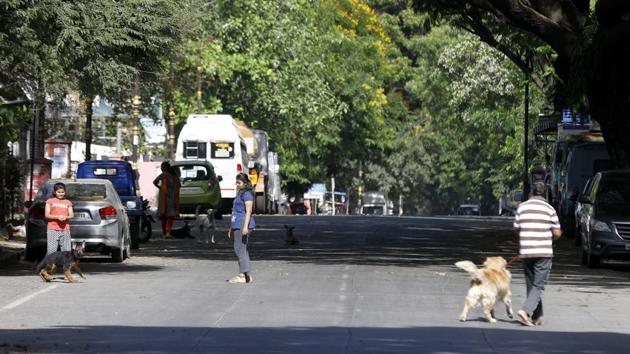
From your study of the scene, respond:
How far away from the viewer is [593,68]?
33.4 meters

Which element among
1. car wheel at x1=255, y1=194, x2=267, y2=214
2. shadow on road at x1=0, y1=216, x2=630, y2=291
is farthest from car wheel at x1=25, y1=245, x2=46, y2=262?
car wheel at x1=255, y1=194, x2=267, y2=214

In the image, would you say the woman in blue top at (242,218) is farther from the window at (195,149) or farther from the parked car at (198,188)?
the window at (195,149)

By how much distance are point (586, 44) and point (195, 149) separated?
2632cm

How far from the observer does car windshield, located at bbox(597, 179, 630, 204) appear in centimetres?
3141

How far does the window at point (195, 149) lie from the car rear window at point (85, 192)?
27.4 metres

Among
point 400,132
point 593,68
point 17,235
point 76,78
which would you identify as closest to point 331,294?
point 76,78

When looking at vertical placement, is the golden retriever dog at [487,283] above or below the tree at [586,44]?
below

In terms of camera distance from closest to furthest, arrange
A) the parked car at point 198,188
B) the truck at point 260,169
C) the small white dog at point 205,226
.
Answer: the small white dog at point 205,226 → the parked car at point 198,188 → the truck at point 260,169

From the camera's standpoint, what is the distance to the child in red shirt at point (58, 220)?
2520 centimetres

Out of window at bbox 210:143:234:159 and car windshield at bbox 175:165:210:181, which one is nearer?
car windshield at bbox 175:165:210:181

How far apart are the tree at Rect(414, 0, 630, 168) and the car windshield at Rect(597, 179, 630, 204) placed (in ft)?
9.29

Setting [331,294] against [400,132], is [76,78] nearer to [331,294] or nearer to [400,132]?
[331,294]

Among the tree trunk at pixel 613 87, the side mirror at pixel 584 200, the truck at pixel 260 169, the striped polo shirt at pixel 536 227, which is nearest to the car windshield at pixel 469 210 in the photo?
the truck at pixel 260 169

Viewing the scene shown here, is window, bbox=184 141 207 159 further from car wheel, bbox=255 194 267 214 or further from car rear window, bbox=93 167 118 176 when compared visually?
car rear window, bbox=93 167 118 176
